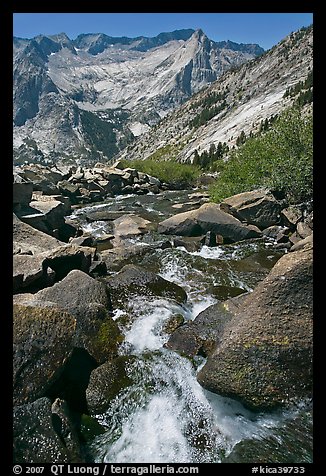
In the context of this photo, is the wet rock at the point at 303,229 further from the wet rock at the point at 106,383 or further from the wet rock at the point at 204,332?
the wet rock at the point at 106,383

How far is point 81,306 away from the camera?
32.7 feet

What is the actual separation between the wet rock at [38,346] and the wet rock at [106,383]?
1069 millimetres

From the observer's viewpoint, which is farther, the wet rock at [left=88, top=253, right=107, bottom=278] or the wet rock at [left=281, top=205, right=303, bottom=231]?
the wet rock at [left=281, top=205, right=303, bottom=231]

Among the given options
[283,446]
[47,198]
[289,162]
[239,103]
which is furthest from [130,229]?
[239,103]

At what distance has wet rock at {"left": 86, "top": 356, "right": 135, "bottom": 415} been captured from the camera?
7605 mm

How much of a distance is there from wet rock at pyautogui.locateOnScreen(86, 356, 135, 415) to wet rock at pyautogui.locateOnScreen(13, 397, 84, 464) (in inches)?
43.6

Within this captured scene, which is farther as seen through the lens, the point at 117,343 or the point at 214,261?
the point at 214,261

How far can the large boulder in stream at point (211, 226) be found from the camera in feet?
67.1

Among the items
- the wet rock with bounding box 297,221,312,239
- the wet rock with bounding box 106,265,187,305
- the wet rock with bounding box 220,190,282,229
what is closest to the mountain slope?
the wet rock with bounding box 220,190,282,229

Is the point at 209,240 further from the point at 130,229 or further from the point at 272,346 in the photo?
the point at 272,346

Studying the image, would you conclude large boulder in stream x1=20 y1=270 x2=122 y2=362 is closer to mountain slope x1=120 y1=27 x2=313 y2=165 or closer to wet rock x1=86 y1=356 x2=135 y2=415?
wet rock x1=86 y1=356 x2=135 y2=415
